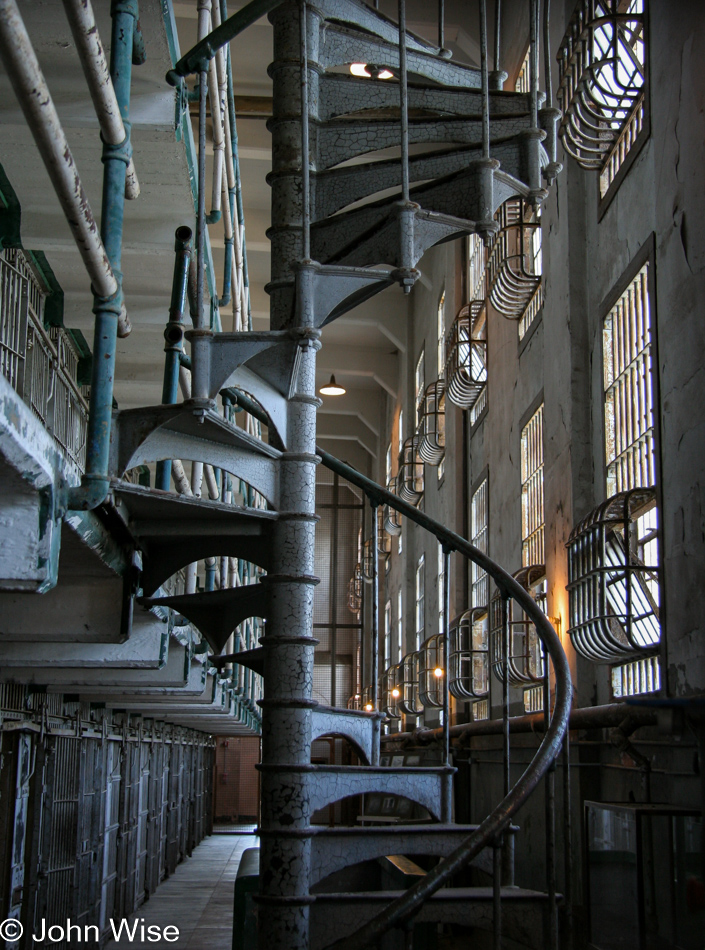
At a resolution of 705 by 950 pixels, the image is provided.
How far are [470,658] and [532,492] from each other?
2235mm

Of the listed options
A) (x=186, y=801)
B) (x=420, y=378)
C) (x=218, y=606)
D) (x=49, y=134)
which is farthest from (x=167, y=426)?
(x=186, y=801)

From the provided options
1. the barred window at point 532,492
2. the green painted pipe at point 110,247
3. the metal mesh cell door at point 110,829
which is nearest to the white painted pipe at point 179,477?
the green painted pipe at point 110,247

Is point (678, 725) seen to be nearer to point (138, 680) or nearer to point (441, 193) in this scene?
point (441, 193)

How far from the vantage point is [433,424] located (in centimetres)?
1559

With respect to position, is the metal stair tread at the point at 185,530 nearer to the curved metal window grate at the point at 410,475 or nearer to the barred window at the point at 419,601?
the curved metal window grate at the point at 410,475

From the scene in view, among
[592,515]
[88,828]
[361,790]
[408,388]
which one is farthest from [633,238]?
[408,388]

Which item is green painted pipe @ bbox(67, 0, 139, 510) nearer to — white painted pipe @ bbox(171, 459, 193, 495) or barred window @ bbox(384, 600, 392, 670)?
white painted pipe @ bbox(171, 459, 193, 495)

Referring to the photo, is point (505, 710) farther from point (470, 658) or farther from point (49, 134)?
point (470, 658)

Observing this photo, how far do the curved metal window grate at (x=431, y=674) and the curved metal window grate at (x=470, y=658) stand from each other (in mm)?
492

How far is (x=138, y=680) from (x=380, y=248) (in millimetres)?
3921

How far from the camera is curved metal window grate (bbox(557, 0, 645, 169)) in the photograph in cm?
646

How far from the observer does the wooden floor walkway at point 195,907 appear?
10.8 m

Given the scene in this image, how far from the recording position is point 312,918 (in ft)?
13.1

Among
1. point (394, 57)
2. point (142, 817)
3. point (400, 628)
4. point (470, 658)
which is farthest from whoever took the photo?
point (400, 628)
